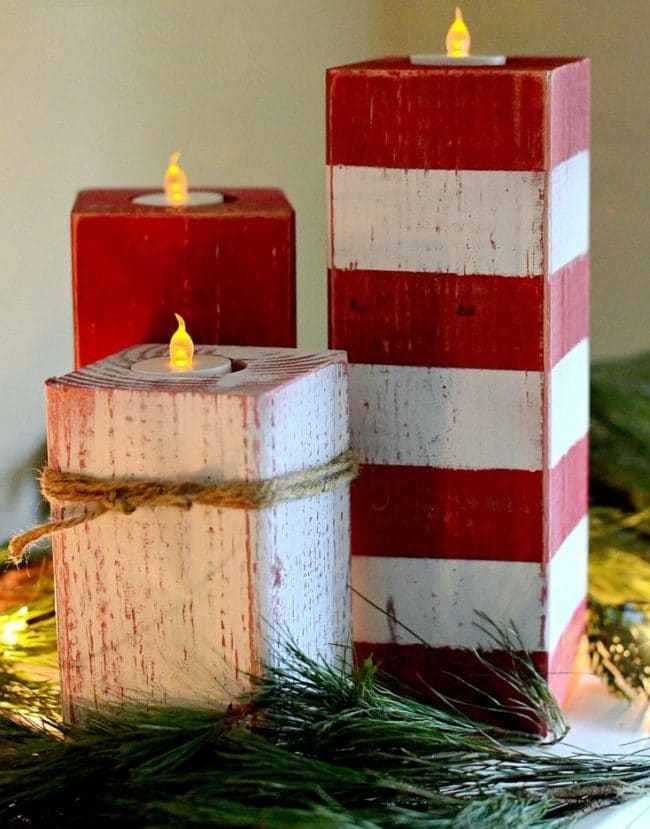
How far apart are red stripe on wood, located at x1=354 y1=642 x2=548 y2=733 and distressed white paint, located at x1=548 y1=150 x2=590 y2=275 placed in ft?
0.81

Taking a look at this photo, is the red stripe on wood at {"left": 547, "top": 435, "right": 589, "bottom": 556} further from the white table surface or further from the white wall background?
the white wall background

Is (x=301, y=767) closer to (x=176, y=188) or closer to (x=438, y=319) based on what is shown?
(x=438, y=319)

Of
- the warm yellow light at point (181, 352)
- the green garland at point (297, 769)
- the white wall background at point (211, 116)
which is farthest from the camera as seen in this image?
the white wall background at point (211, 116)

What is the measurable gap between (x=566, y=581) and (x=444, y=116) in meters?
0.32

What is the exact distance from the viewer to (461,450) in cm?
83

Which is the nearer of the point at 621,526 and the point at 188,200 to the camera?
the point at 188,200

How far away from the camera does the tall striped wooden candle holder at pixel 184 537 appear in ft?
2.30

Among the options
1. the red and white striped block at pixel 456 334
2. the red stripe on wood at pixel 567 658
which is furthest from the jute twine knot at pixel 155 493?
the red stripe on wood at pixel 567 658

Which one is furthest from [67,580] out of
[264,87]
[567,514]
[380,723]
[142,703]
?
[264,87]

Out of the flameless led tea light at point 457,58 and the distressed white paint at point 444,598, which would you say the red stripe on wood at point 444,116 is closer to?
the flameless led tea light at point 457,58

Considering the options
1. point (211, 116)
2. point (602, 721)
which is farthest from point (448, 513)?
point (211, 116)

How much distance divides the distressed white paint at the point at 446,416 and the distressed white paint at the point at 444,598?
0.07 metres

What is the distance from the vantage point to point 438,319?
812 millimetres

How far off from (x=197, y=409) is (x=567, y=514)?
0.31 m
